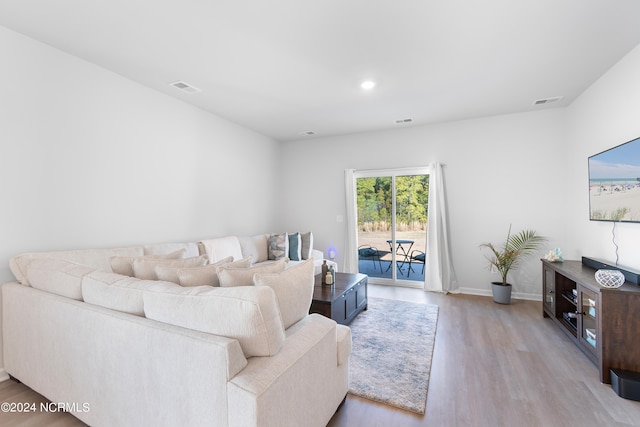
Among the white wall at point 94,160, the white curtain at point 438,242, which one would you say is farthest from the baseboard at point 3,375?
the white curtain at point 438,242

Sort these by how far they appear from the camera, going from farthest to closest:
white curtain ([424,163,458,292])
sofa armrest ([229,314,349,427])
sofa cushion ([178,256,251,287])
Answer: white curtain ([424,163,458,292])
sofa cushion ([178,256,251,287])
sofa armrest ([229,314,349,427])

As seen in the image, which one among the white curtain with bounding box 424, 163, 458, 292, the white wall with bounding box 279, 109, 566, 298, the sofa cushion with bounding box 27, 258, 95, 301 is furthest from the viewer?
the white curtain with bounding box 424, 163, 458, 292

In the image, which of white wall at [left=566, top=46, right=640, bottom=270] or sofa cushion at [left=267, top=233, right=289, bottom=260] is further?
sofa cushion at [left=267, top=233, right=289, bottom=260]

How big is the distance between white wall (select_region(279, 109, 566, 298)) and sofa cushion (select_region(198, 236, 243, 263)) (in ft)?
6.46

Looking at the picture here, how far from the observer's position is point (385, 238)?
17.2 ft

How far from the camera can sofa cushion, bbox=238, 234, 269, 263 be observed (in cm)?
443

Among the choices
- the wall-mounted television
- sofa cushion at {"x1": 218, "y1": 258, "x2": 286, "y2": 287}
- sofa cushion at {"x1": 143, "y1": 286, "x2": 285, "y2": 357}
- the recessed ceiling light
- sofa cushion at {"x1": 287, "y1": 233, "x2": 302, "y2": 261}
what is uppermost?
the recessed ceiling light

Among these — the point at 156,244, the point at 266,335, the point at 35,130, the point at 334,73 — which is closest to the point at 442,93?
the point at 334,73

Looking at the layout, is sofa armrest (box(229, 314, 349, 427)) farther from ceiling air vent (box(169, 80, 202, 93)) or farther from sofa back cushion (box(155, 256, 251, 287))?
ceiling air vent (box(169, 80, 202, 93))

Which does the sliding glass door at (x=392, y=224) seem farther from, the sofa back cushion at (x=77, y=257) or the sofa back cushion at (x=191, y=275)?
the sofa back cushion at (x=191, y=275)

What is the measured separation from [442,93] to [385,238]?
2617mm

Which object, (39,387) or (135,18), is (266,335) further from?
(135,18)

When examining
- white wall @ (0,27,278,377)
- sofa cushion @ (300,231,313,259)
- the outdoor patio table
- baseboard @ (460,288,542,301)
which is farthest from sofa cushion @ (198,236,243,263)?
baseboard @ (460,288,542,301)

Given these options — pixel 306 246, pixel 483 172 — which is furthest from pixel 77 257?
pixel 483 172
